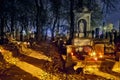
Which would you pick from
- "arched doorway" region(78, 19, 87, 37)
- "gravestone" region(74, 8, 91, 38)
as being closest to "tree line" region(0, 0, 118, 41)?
"gravestone" region(74, 8, 91, 38)

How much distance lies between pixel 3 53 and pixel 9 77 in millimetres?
9930

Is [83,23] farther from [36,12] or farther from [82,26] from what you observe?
[36,12]

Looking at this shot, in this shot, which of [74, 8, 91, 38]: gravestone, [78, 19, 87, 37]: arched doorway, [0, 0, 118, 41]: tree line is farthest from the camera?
[0, 0, 118, 41]: tree line

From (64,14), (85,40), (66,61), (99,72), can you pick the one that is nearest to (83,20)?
(85,40)

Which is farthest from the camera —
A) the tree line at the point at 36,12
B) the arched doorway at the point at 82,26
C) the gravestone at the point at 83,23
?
the tree line at the point at 36,12

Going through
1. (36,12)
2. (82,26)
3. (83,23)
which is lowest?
(82,26)

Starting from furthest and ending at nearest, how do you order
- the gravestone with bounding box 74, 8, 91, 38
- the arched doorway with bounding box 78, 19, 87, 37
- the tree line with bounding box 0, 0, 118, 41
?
the tree line with bounding box 0, 0, 118, 41 → the arched doorway with bounding box 78, 19, 87, 37 → the gravestone with bounding box 74, 8, 91, 38

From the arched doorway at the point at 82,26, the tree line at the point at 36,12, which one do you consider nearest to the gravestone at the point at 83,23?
the arched doorway at the point at 82,26

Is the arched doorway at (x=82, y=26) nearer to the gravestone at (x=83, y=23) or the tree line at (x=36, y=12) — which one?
the gravestone at (x=83, y=23)

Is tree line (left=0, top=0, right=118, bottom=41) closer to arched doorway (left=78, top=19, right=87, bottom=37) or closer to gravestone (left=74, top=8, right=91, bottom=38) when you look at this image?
gravestone (left=74, top=8, right=91, bottom=38)

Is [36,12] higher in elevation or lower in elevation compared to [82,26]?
higher

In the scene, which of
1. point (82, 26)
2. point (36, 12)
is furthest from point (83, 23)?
point (36, 12)

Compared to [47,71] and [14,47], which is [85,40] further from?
[47,71]

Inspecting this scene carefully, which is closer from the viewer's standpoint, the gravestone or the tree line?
the gravestone
